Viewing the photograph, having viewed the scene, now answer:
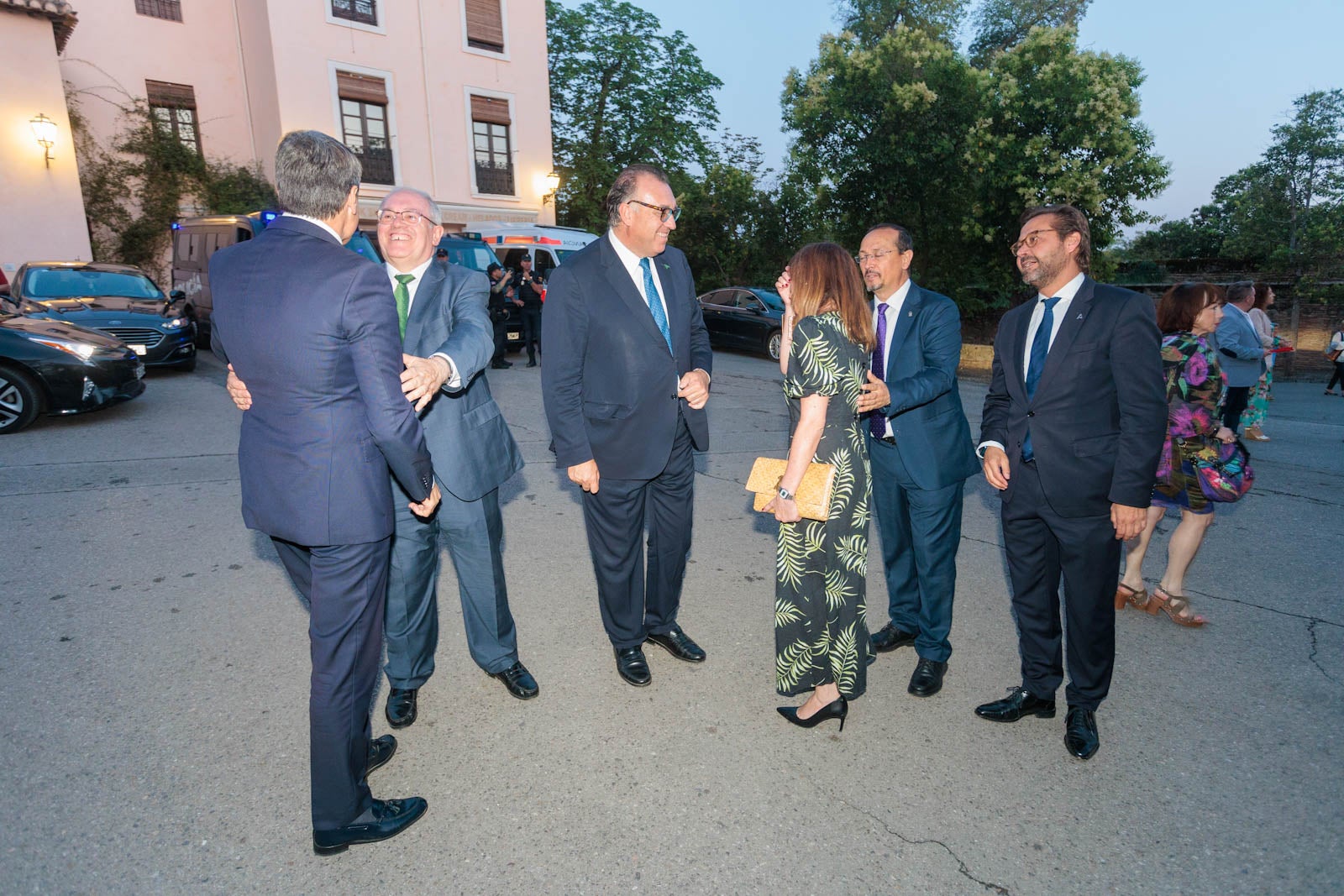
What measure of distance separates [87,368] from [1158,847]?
9.44 meters

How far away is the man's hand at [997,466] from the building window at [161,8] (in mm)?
24821

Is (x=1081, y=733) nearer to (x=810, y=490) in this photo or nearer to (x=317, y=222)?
(x=810, y=490)

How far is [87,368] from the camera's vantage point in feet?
25.0

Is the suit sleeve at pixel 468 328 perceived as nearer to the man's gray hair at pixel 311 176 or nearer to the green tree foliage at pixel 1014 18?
the man's gray hair at pixel 311 176

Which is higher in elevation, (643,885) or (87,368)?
(87,368)

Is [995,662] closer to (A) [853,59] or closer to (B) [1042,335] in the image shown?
(B) [1042,335]

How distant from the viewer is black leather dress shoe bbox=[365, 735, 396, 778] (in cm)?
270

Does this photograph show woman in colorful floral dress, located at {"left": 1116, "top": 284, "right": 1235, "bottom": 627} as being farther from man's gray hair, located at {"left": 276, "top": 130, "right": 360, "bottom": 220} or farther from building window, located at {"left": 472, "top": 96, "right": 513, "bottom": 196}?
building window, located at {"left": 472, "top": 96, "right": 513, "bottom": 196}

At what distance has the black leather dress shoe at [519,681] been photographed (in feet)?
10.4

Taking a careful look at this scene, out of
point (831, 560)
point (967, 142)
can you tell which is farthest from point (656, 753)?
point (967, 142)

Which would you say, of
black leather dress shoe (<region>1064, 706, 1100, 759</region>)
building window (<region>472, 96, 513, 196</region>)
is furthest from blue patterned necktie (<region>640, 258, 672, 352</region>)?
building window (<region>472, 96, 513, 196</region>)

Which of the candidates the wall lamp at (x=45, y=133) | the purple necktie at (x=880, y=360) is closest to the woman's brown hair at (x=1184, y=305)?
the purple necktie at (x=880, y=360)

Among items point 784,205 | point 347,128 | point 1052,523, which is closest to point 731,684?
point 1052,523

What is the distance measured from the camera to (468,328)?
282cm
